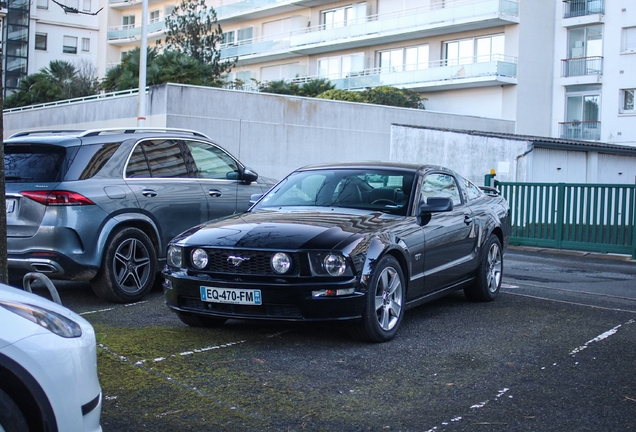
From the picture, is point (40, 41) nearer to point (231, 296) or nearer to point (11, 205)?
point (11, 205)

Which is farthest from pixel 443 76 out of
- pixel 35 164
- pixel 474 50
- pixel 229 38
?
pixel 35 164

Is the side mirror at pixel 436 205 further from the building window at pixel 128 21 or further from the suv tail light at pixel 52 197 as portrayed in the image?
the building window at pixel 128 21

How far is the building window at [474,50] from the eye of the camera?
4056cm

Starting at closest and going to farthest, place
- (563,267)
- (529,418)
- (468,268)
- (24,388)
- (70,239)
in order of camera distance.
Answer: (24,388)
(529,418)
(70,239)
(468,268)
(563,267)

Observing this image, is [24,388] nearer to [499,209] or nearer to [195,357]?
[195,357]

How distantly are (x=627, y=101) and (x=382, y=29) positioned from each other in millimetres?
13303

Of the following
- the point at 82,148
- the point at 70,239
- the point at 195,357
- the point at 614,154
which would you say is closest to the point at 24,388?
the point at 195,357

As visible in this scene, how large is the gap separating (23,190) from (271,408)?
418cm

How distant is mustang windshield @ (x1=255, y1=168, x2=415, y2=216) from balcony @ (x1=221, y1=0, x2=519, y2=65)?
33426 millimetres

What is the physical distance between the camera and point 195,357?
241 inches

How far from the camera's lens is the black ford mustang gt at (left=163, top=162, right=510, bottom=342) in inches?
245

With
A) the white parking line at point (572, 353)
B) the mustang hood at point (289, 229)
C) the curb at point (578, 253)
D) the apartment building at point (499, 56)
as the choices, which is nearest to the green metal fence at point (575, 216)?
the curb at point (578, 253)

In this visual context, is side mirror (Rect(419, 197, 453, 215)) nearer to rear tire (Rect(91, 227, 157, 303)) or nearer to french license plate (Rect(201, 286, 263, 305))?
french license plate (Rect(201, 286, 263, 305))

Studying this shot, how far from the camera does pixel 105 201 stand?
8.20m
